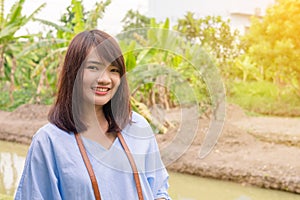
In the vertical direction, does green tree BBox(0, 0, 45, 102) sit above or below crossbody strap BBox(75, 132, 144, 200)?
above

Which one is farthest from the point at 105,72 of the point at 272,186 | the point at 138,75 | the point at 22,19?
the point at 22,19

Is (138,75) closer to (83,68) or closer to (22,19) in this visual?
(83,68)

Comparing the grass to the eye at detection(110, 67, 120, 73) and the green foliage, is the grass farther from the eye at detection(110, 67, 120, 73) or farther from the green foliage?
the eye at detection(110, 67, 120, 73)

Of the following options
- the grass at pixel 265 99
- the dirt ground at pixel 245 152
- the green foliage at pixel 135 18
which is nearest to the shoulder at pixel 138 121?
the dirt ground at pixel 245 152

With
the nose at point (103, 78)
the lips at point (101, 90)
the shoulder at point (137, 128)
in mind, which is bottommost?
the shoulder at point (137, 128)

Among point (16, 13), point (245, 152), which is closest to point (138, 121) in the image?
point (245, 152)

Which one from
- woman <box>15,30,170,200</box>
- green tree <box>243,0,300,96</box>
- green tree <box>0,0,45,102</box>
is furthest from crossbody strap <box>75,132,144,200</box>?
green tree <box>243,0,300,96</box>

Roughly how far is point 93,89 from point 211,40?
593cm

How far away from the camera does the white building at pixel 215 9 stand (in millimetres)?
13430

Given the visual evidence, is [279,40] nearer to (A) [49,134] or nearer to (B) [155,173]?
(B) [155,173]

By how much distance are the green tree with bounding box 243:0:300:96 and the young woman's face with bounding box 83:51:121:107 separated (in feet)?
23.5

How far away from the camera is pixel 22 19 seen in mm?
7984

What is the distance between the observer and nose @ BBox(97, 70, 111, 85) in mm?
1237

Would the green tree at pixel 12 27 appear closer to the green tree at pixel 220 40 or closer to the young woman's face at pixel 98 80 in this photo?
the green tree at pixel 220 40
